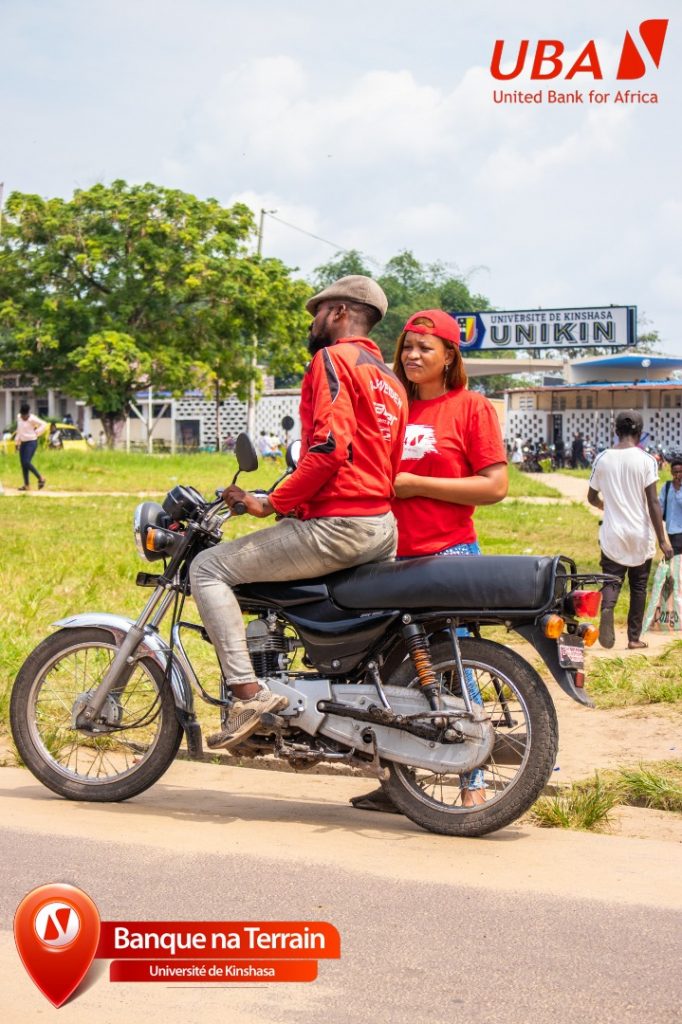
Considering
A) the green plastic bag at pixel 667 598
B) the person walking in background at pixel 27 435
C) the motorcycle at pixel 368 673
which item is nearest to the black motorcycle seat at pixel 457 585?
the motorcycle at pixel 368 673

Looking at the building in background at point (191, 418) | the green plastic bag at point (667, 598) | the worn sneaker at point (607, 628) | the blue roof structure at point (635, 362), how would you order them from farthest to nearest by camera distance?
the building in background at point (191, 418)
the blue roof structure at point (635, 362)
the green plastic bag at point (667, 598)
the worn sneaker at point (607, 628)

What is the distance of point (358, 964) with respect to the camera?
345cm

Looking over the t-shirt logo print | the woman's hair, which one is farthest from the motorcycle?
the woman's hair

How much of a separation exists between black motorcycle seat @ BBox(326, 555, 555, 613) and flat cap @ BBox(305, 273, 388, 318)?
100 cm

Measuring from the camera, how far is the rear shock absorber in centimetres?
476

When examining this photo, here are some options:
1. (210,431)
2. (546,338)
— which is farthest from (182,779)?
(210,431)

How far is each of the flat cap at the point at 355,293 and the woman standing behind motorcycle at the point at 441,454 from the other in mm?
329

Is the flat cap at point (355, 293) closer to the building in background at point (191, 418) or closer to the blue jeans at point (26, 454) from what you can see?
the blue jeans at point (26, 454)

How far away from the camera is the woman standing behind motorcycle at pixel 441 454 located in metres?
5.12

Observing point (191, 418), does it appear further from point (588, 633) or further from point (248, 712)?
point (588, 633)

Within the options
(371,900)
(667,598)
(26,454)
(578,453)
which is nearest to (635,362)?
(578,453)

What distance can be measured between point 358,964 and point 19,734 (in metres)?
2.24

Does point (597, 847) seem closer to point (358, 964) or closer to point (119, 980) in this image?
point (358, 964)

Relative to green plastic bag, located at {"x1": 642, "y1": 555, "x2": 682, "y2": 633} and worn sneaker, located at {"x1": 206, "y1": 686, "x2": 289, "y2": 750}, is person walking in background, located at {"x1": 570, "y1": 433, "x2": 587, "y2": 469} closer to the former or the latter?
green plastic bag, located at {"x1": 642, "y1": 555, "x2": 682, "y2": 633}
